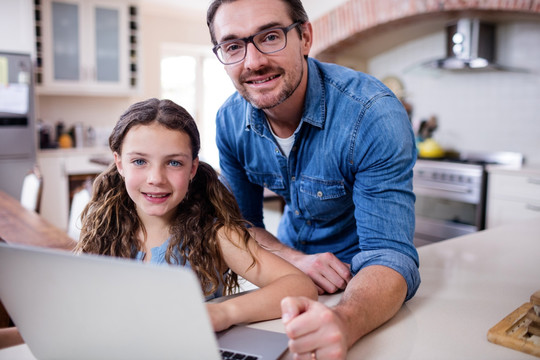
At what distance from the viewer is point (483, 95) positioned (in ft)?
14.2

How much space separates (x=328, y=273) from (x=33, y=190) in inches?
97.4

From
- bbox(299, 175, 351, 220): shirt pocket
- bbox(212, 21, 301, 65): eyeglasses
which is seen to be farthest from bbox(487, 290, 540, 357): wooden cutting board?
bbox(212, 21, 301, 65): eyeglasses

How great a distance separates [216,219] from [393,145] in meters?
0.45

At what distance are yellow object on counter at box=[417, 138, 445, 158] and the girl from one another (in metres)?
3.59

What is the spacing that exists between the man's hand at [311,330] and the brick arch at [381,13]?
3.60 m

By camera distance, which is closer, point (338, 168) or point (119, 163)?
point (119, 163)

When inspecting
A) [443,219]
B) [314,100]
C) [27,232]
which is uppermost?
[314,100]

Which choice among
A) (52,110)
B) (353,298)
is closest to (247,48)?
(353,298)

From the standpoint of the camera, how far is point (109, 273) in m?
0.51

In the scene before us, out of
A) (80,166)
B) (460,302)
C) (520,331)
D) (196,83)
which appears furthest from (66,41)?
(520,331)

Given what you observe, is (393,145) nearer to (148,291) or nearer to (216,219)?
(216,219)

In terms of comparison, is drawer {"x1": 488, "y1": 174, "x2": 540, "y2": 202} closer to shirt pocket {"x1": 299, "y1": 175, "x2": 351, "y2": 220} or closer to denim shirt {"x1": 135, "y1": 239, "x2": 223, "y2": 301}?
shirt pocket {"x1": 299, "y1": 175, "x2": 351, "y2": 220}

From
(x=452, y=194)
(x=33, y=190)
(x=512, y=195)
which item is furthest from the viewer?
(x=452, y=194)

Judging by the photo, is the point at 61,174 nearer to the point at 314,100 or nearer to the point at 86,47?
the point at 86,47
